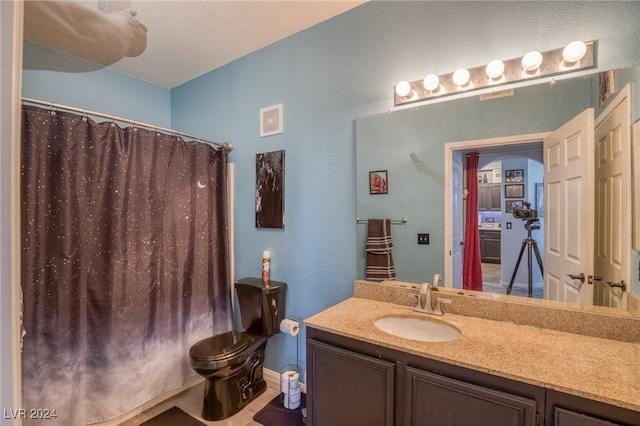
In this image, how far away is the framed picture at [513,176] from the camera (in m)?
1.45

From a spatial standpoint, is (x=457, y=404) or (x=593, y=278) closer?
(x=457, y=404)

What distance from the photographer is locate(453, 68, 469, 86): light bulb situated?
59.1 inches

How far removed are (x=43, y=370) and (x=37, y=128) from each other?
1.29 metres

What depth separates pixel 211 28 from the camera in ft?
6.55

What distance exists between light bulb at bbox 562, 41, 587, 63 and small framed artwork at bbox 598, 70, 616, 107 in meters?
0.12

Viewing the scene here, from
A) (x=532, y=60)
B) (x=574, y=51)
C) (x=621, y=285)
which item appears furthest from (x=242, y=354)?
(x=574, y=51)

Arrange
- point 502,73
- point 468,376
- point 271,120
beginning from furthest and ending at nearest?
point 271,120 < point 502,73 < point 468,376

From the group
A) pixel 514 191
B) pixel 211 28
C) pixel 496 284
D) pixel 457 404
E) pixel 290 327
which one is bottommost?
pixel 290 327

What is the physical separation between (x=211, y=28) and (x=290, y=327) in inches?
84.4

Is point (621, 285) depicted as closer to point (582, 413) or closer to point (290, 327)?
point (582, 413)

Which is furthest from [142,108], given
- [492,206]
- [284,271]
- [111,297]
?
[492,206]

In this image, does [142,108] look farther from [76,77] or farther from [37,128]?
[37,128]

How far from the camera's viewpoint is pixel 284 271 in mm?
2219

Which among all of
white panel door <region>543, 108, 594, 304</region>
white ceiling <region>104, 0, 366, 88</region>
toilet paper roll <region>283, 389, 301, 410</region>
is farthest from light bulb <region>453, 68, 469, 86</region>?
toilet paper roll <region>283, 389, 301, 410</region>
